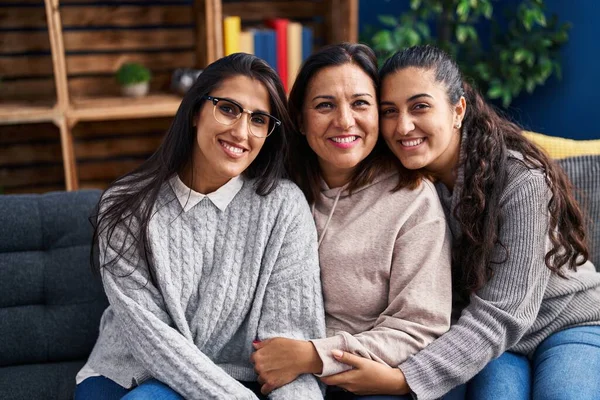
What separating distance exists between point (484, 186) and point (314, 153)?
0.44 meters

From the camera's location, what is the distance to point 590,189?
6.19ft

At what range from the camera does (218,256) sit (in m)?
1.60

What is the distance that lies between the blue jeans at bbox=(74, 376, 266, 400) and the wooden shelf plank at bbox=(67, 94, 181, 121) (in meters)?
1.50

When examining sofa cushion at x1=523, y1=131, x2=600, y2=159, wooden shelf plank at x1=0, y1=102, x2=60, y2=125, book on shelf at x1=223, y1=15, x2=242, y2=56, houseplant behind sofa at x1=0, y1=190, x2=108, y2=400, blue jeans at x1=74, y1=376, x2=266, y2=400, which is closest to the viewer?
blue jeans at x1=74, y1=376, x2=266, y2=400

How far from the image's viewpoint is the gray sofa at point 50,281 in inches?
72.4

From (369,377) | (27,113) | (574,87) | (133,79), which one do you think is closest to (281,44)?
(133,79)

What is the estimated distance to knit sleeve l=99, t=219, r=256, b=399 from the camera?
1464mm

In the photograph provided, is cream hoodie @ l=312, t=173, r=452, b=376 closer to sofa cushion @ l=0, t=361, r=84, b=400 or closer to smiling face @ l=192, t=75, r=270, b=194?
smiling face @ l=192, t=75, r=270, b=194

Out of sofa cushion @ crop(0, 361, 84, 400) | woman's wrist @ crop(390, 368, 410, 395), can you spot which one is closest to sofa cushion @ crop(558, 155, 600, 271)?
woman's wrist @ crop(390, 368, 410, 395)

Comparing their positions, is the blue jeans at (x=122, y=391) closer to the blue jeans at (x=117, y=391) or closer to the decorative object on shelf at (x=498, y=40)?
the blue jeans at (x=117, y=391)

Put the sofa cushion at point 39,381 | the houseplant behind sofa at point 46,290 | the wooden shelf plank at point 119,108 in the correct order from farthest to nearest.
→ the wooden shelf plank at point 119,108 < the houseplant behind sofa at point 46,290 < the sofa cushion at point 39,381

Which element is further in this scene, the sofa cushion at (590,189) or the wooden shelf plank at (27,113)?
the wooden shelf plank at (27,113)

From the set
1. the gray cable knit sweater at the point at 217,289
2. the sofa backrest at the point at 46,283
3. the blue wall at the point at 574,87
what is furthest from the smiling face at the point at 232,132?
the blue wall at the point at 574,87

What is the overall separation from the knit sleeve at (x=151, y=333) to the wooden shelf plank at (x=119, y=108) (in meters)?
1.42
